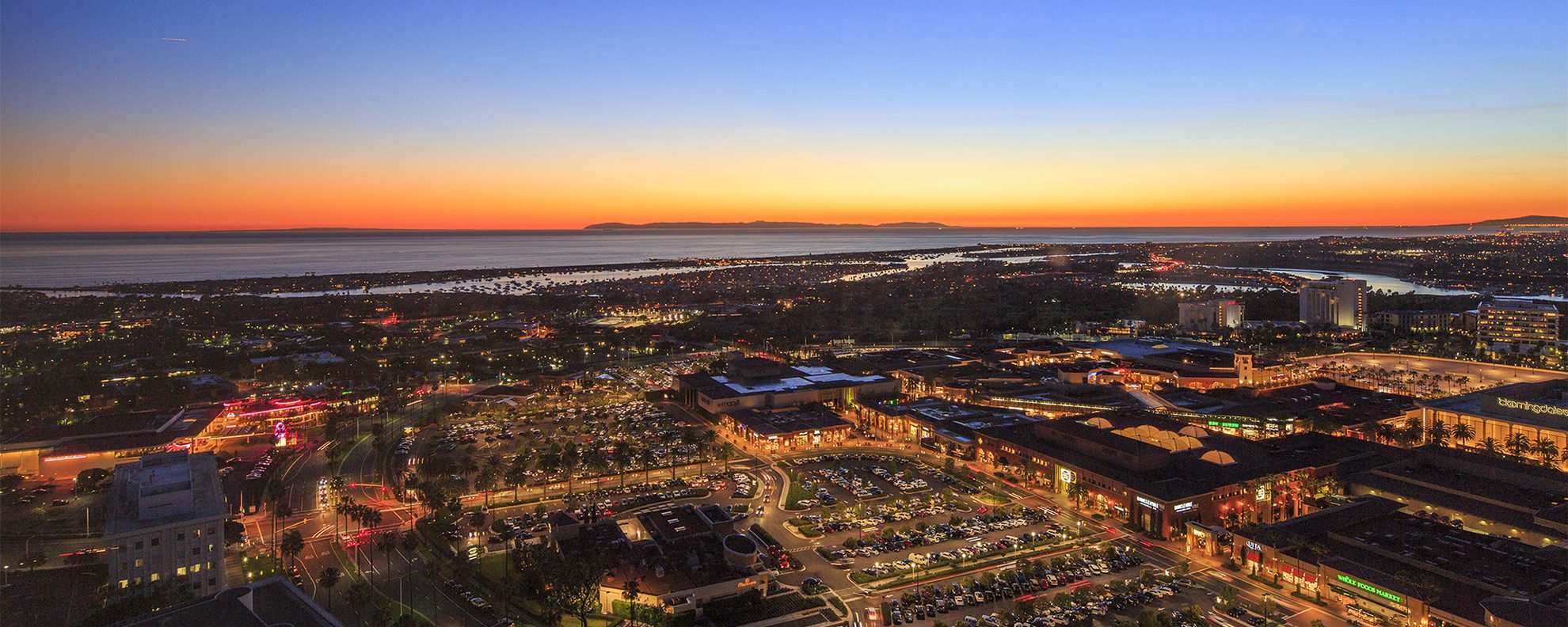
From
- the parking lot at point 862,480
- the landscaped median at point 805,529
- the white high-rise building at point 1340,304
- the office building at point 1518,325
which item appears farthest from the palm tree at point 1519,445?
Answer: the white high-rise building at point 1340,304

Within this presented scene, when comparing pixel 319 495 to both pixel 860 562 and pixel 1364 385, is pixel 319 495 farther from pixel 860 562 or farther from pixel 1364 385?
pixel 1364 385

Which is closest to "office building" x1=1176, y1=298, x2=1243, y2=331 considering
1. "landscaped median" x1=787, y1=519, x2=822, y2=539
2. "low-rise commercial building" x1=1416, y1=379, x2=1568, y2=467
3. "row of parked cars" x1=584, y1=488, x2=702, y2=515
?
"low-rise commercial building" x1=1416, y1=379, x2=1568, y2=467

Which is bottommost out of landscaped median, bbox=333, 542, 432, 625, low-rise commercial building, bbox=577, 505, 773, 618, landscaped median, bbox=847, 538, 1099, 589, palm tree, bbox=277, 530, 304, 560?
landscaped median, bbox=847, 538, 1099, 589

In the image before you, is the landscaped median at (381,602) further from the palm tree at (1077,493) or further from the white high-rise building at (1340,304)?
the white high-rise building at (1340,304)

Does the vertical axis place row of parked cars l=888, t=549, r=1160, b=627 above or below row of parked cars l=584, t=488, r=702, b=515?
below

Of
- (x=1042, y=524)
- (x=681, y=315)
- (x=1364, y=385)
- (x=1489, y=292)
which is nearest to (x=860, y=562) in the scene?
(x=1042, y=524)

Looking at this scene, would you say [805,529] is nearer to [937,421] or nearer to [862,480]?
[862,480]

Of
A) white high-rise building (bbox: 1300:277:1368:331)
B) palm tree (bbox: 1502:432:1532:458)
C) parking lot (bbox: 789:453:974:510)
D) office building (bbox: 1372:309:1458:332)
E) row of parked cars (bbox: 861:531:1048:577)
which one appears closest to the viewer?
row of parked cars (bbox: 861:531:1048:577)

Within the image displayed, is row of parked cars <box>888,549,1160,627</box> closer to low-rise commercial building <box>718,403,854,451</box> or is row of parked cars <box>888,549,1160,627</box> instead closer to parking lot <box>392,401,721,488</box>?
parking lot <box>392,401,721,488</box>
